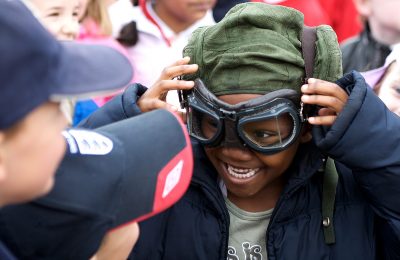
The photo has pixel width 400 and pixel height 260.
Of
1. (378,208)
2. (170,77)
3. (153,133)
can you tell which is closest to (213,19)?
(170,77)

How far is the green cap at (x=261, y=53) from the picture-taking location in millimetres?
2293

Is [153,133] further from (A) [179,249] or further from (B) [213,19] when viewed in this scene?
(B) [213,19]

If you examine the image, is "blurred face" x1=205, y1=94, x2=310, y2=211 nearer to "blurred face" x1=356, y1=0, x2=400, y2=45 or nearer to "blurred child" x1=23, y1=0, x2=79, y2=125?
"blurred child" x1=23, y1=0, x2=79, y2=125

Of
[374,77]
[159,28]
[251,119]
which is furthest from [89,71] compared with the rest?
[159,28]

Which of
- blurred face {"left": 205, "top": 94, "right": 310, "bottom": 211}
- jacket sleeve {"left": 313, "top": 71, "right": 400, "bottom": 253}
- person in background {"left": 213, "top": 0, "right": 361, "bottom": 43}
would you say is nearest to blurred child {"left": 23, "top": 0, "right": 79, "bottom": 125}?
blurred face {"left": 205, "top": 94, "right": 310, "bottom": 211}

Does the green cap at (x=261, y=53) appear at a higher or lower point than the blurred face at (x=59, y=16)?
higher

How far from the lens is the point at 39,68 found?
1293mm

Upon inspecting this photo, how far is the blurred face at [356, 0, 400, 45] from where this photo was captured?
4.24m

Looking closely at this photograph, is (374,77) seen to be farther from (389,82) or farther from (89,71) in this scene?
(89,71)

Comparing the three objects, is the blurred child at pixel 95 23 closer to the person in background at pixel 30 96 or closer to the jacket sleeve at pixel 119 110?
the jacket sleeve at pixel 119 110

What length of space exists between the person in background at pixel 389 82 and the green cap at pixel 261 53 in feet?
2.06

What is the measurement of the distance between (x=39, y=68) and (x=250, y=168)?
4.00 feet

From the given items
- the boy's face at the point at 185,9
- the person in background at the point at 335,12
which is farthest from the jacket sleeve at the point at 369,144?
the person in background at the point at 335,12

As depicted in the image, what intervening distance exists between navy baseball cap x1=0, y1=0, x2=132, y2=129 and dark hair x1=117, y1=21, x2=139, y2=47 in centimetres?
298
